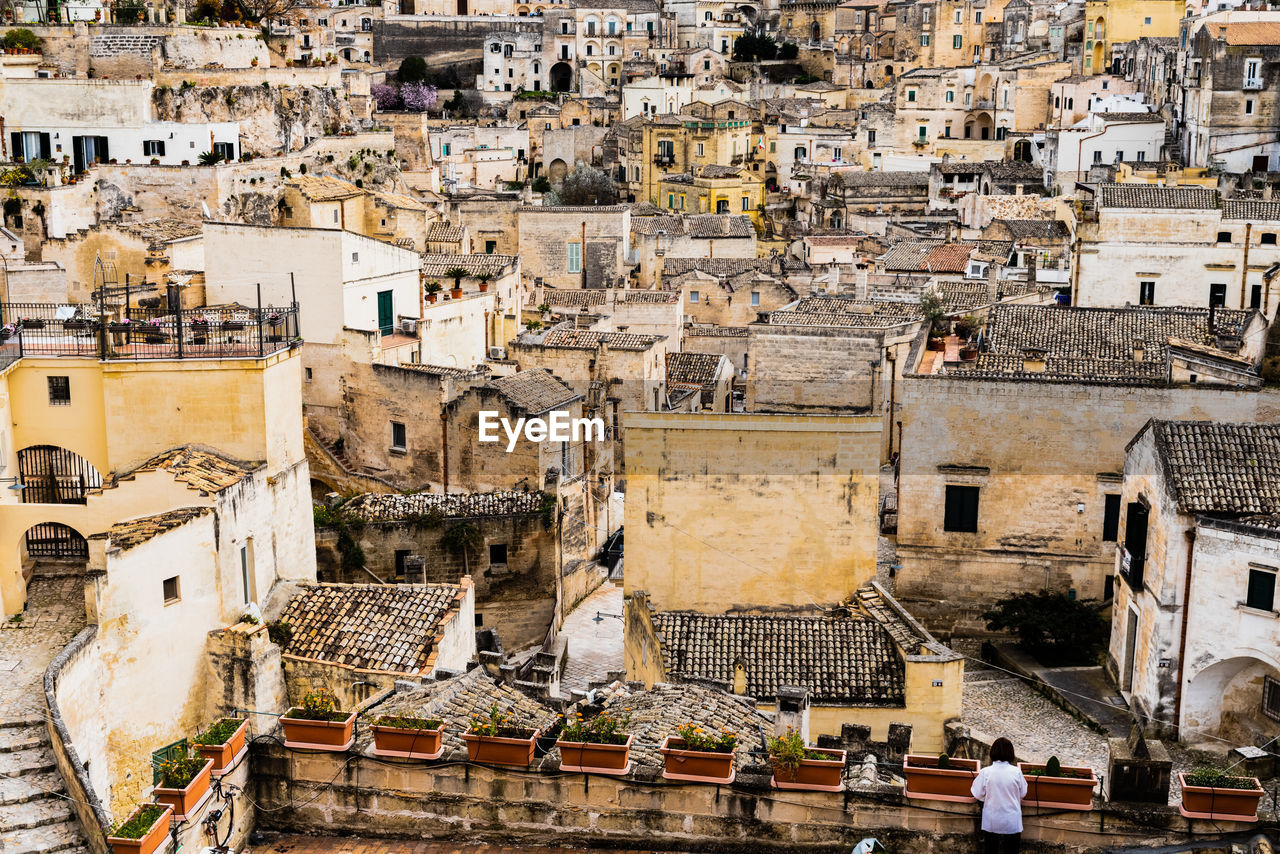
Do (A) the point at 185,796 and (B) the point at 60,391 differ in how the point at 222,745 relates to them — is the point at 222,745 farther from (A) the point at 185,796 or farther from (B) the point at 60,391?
(B) the point at 60,391

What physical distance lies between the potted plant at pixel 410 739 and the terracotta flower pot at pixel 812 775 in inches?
89.9

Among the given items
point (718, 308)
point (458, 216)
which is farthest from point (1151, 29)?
point (458, 216)

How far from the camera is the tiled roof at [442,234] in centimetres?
4616

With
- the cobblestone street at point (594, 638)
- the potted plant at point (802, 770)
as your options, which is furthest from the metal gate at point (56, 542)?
the potted plant at point (802, 770)

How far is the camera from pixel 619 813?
998 cm

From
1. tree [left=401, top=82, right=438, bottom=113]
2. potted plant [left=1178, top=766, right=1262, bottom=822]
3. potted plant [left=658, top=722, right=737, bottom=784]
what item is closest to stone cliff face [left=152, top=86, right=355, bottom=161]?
tree [left=401, top=82, right=438, bottom=113]

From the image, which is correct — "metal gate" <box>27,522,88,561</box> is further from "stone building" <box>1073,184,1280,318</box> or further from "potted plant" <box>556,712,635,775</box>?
"stone building" <box>1073,184,1280,318</box>

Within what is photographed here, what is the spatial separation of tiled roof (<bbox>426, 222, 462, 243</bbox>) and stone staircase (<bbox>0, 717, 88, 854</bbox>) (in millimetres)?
32768

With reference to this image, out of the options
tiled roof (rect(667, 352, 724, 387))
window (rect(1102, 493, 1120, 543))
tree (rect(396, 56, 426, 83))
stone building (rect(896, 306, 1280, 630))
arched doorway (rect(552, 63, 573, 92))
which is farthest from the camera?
arched doorway (rect(552, 63, 573, 92))

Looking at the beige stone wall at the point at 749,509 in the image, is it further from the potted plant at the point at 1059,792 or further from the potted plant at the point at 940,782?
the potted plant at the point at 1059,792

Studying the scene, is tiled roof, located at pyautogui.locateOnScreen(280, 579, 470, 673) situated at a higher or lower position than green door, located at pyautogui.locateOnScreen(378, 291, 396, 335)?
lower

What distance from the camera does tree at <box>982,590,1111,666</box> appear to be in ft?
74.7

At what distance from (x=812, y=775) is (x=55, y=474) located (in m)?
13.5

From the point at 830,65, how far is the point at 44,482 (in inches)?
3111
